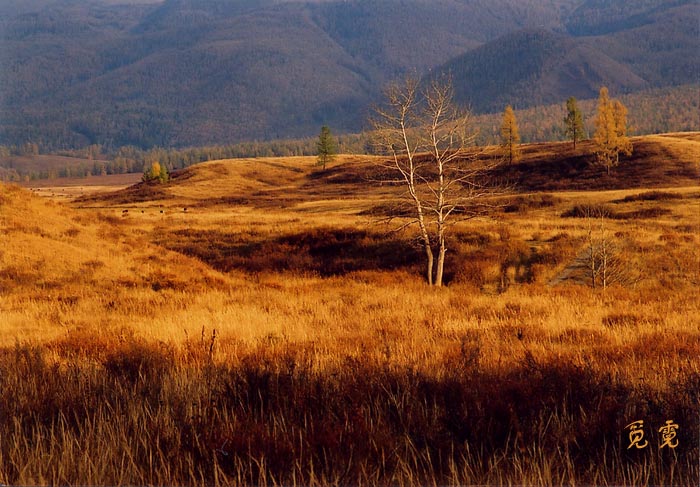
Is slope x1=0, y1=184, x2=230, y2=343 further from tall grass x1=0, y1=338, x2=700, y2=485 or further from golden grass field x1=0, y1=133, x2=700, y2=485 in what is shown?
tall grass x1=0, y1=338, x2=700, y2=485

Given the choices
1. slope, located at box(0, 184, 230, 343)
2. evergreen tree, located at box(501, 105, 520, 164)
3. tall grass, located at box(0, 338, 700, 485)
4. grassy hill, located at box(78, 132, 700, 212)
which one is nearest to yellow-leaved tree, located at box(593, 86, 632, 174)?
grassy hill, located at box(78, 132, 700, 212)

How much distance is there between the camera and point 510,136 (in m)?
92.8

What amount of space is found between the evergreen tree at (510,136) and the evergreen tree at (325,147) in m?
39.4

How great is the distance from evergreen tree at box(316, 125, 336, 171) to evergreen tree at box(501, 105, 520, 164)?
39410 millimetres

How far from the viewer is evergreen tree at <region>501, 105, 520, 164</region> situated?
88.9 m

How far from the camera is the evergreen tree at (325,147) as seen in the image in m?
121

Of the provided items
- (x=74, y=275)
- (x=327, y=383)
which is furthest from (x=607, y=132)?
(x=327, y=383)

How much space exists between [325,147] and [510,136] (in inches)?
1704

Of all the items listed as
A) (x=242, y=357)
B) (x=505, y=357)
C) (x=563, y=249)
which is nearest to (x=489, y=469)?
(x=505, y=357)

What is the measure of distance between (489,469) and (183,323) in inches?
314

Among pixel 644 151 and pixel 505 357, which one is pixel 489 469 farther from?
pixel 644 151

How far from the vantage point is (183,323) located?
34.3 feet

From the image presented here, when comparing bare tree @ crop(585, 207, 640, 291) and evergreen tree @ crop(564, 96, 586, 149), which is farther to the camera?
evergreen tree @ crop(564, 96, 586, 149)

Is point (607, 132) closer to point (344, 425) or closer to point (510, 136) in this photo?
point (510, 136)
